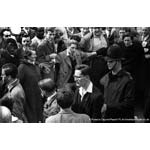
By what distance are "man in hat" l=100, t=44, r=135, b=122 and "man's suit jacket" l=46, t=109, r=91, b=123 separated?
0.24 meters

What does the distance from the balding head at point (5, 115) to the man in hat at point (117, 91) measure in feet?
3.71

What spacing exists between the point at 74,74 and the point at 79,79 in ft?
0.28

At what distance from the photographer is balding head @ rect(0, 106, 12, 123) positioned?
441 centimetres

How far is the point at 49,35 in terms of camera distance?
4.45 m

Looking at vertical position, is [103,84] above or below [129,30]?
below

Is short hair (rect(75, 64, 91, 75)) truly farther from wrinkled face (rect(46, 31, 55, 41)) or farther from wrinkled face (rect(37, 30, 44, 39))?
wrinkled face (rect(37, 30, 44, 39))

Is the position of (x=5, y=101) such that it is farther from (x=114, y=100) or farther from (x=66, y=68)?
(x=114, y=100)

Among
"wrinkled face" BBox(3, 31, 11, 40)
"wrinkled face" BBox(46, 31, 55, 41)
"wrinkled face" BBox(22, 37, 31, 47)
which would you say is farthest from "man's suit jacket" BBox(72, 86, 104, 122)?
"wrinkled face" BBox(3, 31, 11, 40)

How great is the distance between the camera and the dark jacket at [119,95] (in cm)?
433

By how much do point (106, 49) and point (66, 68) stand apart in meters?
0.53

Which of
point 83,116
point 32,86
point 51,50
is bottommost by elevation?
point 83,116

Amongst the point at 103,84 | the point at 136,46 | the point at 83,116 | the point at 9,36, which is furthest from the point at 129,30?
the point at 9,36

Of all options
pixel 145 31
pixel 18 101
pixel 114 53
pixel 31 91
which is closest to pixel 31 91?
pixel 31 91

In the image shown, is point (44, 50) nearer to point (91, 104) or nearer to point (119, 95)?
point (91, 104)
